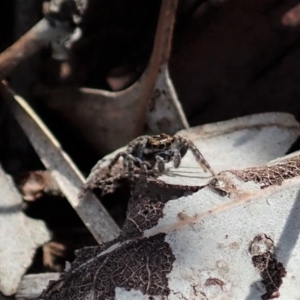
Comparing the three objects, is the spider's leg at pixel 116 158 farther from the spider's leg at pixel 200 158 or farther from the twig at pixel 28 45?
the twig at pixel 28 45

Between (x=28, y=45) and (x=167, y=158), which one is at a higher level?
(x=28, y=45)

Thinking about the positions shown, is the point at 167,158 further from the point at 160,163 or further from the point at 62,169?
the point at 62,169

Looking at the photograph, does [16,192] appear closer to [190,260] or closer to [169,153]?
[169,153]

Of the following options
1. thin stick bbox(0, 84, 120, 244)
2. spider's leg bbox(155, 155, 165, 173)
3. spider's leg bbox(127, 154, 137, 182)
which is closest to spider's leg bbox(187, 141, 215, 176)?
spider's leg bbox(155, 155, 165, 173)

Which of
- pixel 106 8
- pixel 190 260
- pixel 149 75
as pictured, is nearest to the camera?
pixel 190 260

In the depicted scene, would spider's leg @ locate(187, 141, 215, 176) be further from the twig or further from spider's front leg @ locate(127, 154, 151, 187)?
the twig

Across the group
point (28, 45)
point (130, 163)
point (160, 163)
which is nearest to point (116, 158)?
point (130, 163)

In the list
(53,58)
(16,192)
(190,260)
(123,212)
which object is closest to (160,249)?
(190,260)
